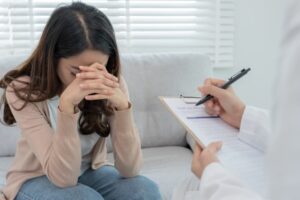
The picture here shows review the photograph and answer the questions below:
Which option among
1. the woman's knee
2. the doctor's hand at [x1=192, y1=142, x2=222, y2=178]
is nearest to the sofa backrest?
the woman's knee

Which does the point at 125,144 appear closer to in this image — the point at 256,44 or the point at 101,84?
the point at 101,84

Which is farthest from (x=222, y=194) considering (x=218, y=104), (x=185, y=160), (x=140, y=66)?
(x=140, y=66)

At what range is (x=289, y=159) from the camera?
1.06ft

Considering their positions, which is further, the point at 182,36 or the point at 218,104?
the point at 182,36

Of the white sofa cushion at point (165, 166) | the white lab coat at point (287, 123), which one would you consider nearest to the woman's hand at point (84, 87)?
the white sofa cushion at point (165, 166)

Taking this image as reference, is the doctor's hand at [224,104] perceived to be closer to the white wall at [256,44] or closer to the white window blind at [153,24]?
the white window blind at [153,24]

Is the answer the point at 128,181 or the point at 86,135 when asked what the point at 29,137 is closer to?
the point at 86,135

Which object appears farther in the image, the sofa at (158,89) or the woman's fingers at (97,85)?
the sofa at (158,89)

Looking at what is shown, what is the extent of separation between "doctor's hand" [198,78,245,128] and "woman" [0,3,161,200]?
0.26 meters

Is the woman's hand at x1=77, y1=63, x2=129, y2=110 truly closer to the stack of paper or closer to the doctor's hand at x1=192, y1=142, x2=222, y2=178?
the stack of paper

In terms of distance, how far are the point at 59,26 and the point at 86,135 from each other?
0.37 metres

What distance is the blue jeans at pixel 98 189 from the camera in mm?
1106

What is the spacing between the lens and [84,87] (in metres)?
1.10

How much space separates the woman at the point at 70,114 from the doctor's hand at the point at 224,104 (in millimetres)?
256
